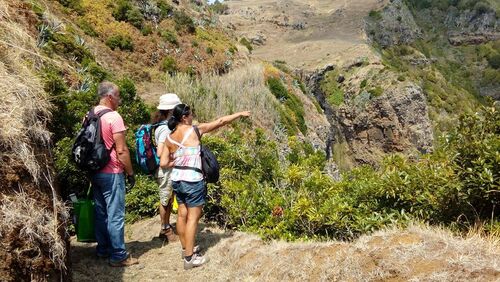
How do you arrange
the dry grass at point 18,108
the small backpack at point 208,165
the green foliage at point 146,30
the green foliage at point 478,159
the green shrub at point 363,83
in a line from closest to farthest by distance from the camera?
the dry grass at point 18,108
the green foliage at point 478,159
the small backpack at point 208,165
the green foliage at point 146,30
the green shrub at point 363,83

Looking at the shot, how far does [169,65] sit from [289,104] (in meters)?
→ 6.64

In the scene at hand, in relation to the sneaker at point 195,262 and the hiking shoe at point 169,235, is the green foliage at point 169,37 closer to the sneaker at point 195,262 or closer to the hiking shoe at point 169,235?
the hiking shoe at point 169,235

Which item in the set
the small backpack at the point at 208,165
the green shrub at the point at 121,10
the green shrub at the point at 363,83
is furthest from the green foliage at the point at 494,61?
the small backpack at the point at 208,165

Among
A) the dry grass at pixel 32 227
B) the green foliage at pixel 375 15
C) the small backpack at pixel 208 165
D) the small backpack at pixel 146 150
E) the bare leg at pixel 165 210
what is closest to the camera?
the dry grass at pixel 32 227

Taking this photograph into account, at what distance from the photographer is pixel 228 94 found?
1596cm

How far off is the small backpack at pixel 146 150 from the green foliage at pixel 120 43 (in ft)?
40.5

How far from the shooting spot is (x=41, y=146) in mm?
4223

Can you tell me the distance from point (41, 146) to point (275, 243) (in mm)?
2825

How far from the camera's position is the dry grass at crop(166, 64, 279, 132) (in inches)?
560

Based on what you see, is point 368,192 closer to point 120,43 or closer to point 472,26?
point 120,43

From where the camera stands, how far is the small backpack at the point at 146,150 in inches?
218

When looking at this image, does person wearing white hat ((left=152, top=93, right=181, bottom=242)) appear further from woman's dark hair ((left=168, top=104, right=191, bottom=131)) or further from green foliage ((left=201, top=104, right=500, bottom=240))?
green foliage ((left=201, top=104, right=500, bottom=240))

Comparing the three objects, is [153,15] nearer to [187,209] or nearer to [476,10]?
[187,209]

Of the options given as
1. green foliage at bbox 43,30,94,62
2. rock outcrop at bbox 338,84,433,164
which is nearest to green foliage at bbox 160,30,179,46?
green foliage at bbox 43,30,94,62
